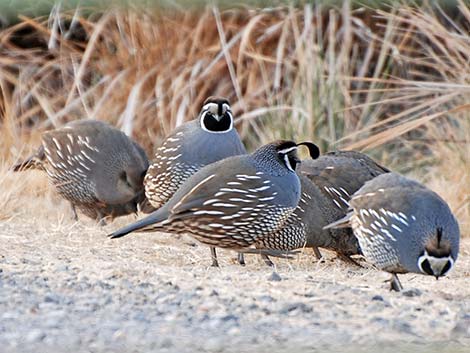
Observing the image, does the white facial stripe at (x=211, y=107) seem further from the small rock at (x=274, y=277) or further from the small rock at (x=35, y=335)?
the small rock at (x=35, y=335)

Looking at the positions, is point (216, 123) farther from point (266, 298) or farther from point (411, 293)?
point (266, 298)

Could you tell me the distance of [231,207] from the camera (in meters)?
6.29

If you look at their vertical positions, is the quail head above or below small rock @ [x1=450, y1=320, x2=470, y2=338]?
above

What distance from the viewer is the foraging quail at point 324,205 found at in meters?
6.57

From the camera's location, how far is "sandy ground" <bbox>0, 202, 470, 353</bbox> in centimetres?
430

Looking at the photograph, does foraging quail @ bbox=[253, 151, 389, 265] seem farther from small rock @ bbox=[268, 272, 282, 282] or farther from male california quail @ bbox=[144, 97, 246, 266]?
small rock @ bbox=[268, 272, 282, 282]

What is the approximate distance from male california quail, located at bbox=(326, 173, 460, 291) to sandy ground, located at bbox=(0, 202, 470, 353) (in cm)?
14

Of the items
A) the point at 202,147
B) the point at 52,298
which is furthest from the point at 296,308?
the point at 202,147

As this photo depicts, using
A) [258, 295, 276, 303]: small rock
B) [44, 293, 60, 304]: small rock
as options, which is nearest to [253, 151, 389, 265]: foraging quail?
[258, 295, 276, 303]: small rock

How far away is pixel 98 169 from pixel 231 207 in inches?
69.7

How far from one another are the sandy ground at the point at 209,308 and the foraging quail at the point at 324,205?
277 mm

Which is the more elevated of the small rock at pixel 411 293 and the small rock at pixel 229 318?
the small rock at pixel 229 318

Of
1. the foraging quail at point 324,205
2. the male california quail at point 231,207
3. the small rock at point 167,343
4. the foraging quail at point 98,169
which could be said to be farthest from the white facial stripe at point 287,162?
the small rock at point 167,343

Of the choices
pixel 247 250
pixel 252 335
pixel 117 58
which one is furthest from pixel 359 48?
pixel 252 335
